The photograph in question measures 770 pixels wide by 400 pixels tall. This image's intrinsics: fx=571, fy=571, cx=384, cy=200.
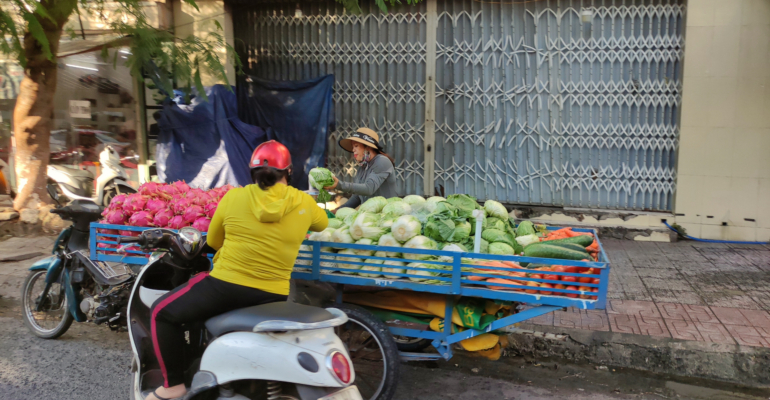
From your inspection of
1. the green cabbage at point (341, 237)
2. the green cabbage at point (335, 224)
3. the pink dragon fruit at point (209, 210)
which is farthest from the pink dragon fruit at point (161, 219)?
the green cabbage at point (341, 237)

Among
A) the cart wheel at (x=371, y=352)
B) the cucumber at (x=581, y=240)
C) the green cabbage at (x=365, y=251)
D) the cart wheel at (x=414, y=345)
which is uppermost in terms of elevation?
the cucumber at (x=581, y=240)

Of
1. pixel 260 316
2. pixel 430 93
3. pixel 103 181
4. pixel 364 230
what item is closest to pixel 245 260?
pixel 260 316

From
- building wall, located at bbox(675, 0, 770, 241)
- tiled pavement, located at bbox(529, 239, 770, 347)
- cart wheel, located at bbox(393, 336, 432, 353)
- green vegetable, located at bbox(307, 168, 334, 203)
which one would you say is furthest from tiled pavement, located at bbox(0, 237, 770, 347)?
green vegetable, located at bbox(307, 168, 334, 203)

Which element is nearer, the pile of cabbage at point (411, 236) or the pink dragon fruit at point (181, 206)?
the pile of cabbage at point (411, 236)

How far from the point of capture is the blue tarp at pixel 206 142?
300 inches

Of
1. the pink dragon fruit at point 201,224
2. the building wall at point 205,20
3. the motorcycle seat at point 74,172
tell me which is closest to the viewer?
the pink dragon fruit at point 201,224

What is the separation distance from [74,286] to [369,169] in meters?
2.43

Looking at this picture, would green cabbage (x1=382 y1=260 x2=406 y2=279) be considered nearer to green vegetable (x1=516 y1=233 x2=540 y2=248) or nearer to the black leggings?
the black leggings

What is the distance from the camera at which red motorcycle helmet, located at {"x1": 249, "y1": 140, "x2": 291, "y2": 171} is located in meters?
2.81

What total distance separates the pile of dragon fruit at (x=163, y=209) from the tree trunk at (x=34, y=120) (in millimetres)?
3749

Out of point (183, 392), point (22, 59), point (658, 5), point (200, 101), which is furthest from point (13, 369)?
point (658, 5)

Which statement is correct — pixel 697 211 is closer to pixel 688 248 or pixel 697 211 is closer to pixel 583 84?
pixel 688 248

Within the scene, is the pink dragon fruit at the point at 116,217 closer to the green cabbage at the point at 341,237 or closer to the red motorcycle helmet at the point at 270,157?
the green cabbage at the point at 341,237

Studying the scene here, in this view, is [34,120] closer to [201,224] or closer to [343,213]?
[201,224]
